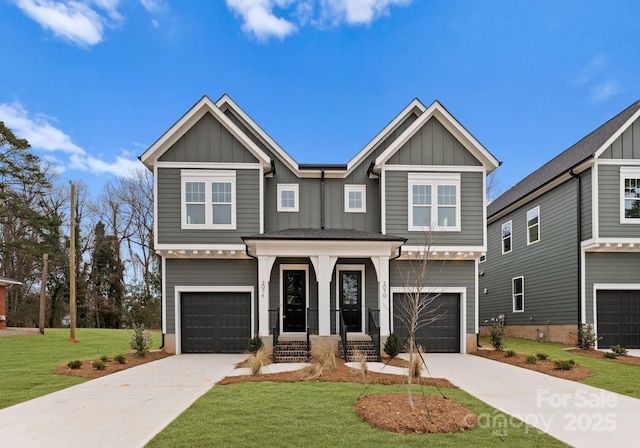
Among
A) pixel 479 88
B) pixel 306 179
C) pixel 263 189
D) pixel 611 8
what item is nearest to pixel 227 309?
pixel 263 189

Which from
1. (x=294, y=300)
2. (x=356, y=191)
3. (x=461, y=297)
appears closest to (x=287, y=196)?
(x=356, y=191)

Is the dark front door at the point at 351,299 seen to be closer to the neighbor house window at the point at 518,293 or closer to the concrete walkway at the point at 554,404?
the concrete walkway at the point at 554,404

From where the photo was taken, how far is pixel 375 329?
11766mm

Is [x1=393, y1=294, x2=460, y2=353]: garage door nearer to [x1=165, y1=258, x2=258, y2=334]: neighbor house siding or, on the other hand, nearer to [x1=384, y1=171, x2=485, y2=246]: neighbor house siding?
[x1=384, y1=171, x2=485, y2=246]: neighbor house siding

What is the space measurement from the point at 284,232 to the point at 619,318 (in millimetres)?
12306

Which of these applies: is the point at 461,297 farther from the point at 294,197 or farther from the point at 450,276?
the point at 294,197

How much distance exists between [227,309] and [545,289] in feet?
42.2

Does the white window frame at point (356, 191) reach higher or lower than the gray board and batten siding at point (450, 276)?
higher

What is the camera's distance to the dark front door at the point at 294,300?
13.6 metres

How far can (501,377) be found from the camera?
8898 mm

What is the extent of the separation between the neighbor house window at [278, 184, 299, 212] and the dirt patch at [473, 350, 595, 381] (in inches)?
324

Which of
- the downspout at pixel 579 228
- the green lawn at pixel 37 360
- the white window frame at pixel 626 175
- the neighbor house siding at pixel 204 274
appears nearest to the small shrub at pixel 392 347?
the neighbor house siding at pixel 204 274

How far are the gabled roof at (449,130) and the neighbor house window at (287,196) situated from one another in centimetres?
312

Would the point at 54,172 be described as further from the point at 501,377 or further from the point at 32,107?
the point at 501,377
